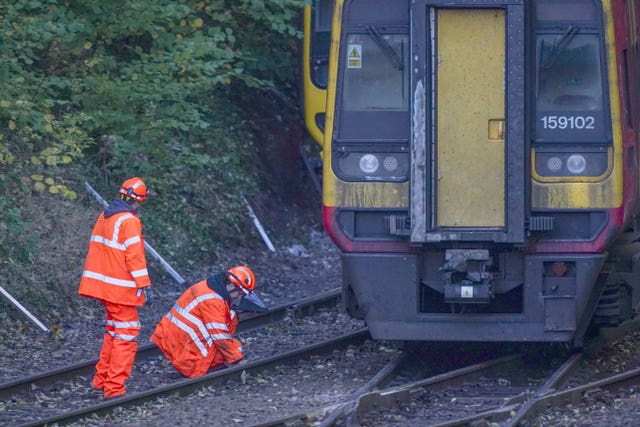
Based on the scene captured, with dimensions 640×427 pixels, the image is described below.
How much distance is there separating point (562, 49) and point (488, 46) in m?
0.58

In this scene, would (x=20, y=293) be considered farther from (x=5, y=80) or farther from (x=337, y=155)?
(x=337, y=155)

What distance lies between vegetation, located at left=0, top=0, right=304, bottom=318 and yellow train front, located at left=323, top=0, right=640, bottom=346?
10.7ft

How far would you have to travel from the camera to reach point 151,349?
10719mm

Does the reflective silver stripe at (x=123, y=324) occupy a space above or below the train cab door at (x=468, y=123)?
below

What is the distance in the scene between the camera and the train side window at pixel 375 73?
9.27m

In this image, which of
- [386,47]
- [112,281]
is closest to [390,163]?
[386,47]

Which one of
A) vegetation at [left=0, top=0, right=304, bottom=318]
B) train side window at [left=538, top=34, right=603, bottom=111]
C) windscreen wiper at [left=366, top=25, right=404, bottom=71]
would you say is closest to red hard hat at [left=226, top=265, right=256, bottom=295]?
windscreen wiper at [left=366, top=25, right=404, bottom=71]

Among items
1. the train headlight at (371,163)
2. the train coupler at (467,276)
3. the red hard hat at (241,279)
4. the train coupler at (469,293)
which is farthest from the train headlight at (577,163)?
the red hard hat at (241,279)

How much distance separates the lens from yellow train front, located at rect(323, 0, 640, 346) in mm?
8984

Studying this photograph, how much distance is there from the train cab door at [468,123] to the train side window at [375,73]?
26 centimetres

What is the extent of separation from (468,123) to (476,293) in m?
1.19

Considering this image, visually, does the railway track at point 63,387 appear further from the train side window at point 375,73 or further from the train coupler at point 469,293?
the train side window at point 375,73

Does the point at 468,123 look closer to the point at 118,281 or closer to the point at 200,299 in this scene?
the point at 200,299

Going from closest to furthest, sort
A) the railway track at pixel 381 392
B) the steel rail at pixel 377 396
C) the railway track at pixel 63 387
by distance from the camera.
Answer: the steel rail at pixel 377 396 < the railway track at pixel 381 392 < the railway track at pixel 63 387
